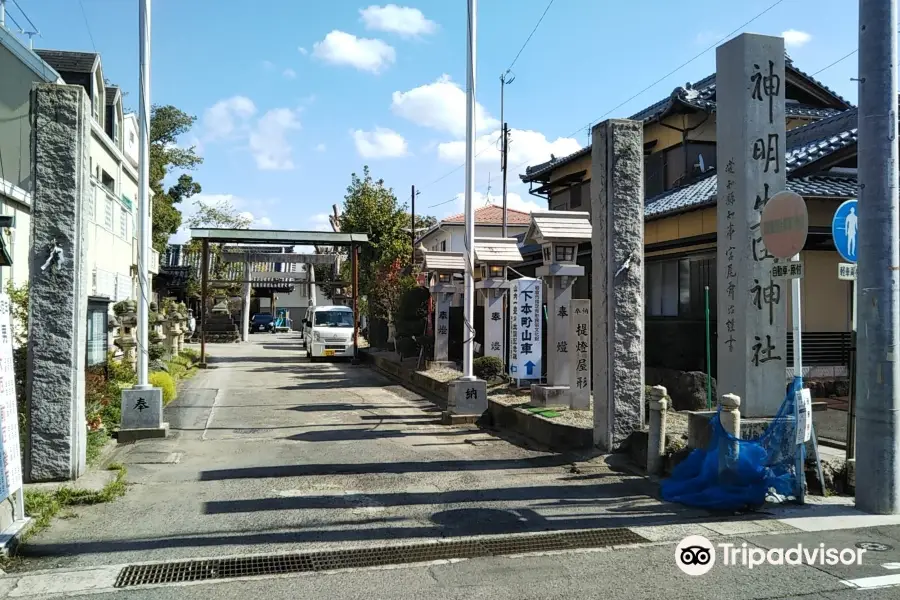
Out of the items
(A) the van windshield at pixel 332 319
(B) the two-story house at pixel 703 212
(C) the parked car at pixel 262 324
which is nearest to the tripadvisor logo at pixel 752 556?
(B) the two-story house at pixel 703 212

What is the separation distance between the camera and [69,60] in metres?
18.6

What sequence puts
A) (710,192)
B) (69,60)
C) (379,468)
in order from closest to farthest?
(379,468), (710,192), (69,60)

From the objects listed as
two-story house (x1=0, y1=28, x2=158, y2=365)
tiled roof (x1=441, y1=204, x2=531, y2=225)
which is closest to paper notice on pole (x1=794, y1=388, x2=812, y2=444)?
two-story house (x1=0, y1=28, x2=158, y2=365)

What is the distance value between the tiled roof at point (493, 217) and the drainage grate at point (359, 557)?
33.5 metres

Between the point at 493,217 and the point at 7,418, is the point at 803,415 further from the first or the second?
the point at 493,217

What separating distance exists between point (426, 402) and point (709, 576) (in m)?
11.3

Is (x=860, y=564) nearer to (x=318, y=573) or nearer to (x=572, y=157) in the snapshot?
Result: (x=318, y=573)

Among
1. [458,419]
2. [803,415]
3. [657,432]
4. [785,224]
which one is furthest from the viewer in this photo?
[458,419]

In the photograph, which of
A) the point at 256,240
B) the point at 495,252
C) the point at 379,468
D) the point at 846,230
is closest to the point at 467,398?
the point at 379,468

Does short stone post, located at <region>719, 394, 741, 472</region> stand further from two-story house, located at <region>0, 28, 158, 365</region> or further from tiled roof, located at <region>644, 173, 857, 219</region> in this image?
two-story house, located at <region>0, 28, 158, 365</region>

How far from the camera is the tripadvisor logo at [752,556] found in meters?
5.57

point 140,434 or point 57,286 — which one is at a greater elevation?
point 57,286

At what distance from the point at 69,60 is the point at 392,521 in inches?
684

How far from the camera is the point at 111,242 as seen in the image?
758 inches
